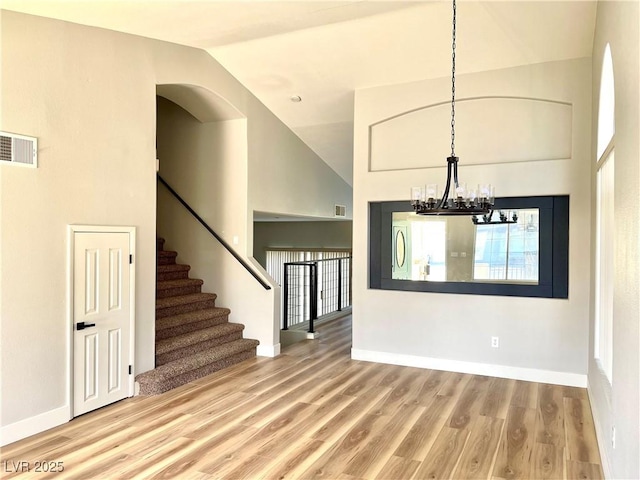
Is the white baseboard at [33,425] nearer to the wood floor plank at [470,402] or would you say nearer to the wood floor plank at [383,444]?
the wood floor plank at [383,444]

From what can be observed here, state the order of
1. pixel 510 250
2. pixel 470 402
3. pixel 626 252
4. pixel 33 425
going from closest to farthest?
pixel 626 252 → pixel 33 425 → pixel 470 402 → pixel 510 250

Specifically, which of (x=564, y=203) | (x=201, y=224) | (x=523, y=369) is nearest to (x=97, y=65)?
(x=201, y=224)

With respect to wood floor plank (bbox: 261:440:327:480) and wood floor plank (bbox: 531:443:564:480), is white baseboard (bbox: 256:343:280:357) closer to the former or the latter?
wood floor plank (bbox: 261:440:327:480)

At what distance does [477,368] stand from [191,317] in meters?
3.61

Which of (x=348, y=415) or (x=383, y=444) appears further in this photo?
(x=348, y=415)

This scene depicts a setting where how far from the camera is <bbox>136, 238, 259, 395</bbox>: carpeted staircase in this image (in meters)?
4.92

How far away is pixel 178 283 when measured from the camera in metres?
6.30

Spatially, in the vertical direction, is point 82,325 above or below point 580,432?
above

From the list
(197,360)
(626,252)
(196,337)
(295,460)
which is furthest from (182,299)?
(626,252)

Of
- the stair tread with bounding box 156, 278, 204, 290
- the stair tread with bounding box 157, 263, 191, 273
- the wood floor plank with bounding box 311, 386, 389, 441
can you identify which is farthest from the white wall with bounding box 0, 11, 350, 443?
the wood floor plank with bounding box 311, 386, 389, 441

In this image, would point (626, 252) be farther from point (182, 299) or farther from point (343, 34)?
point (182, 299)

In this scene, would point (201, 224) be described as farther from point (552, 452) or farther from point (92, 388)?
point (552, 452)

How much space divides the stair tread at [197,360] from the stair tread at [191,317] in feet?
1.44

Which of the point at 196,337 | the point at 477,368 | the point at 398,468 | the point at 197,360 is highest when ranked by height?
the point at 196,337
